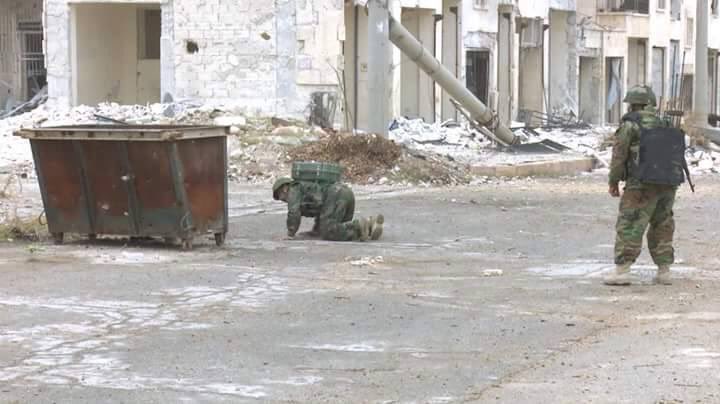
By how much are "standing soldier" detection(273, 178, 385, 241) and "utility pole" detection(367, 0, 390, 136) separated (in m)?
9.78

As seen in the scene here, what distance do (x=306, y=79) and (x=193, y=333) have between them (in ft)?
65.2

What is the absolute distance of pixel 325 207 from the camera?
13227 mm

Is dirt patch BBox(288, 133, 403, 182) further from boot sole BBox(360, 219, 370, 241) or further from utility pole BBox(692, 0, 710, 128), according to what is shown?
utility pole BBox(692, 0, 710, 128)

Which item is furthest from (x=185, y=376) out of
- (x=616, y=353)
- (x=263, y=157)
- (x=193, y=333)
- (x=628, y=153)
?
(x=263, y=157)

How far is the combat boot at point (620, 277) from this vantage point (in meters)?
10.2

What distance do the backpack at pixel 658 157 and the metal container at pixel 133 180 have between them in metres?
4.06

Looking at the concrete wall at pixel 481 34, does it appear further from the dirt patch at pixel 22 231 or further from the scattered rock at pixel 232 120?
the dirt patch at pixel 22 231

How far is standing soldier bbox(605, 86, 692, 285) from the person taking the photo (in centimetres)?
995

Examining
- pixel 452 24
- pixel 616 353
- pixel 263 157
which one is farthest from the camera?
pixel 452 24

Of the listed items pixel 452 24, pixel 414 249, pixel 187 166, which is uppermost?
pixel 452 24

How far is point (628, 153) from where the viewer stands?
10.1 meters

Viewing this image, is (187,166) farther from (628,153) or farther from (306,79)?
(306,79)

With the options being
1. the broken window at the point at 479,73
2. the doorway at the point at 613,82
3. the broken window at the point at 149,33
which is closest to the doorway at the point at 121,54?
the broken window at the point at 149,33

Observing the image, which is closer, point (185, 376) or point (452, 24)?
point (185, 376)
